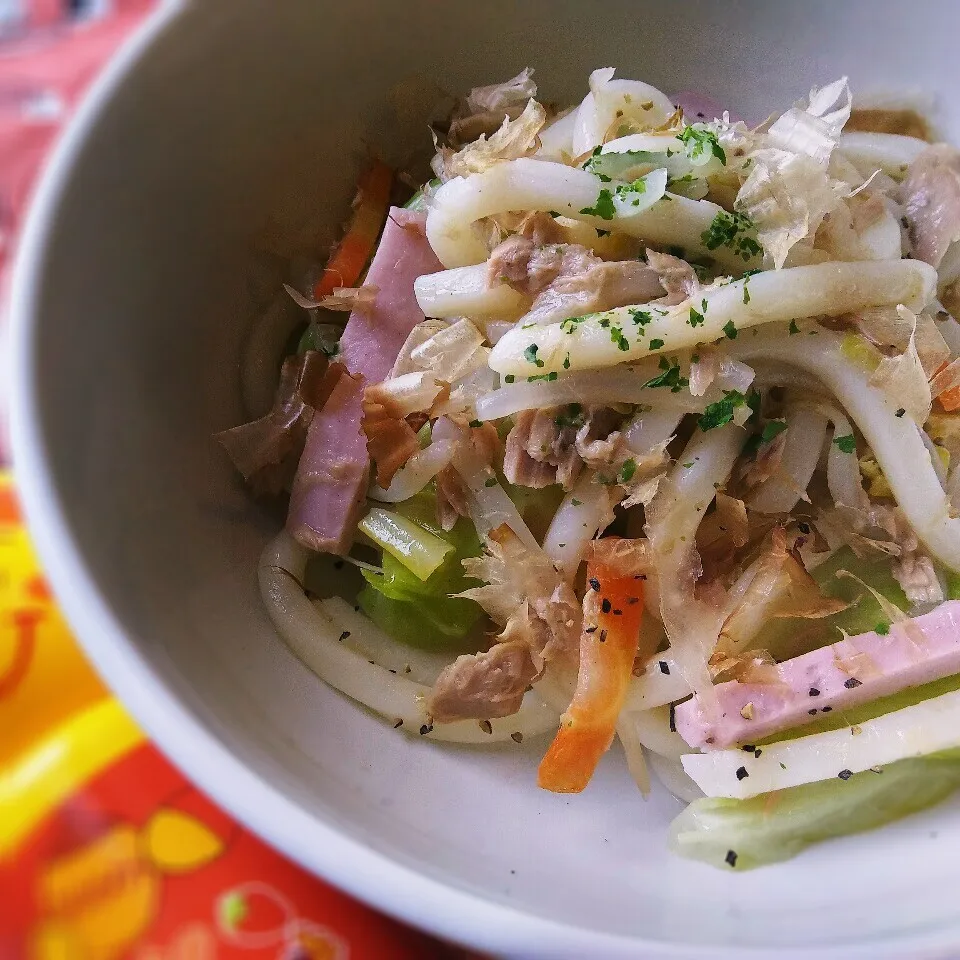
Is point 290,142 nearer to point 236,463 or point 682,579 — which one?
point 236,463

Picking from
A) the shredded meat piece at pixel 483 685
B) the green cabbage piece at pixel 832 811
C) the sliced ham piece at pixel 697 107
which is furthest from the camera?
the sliced ham piece at pixel 697 107

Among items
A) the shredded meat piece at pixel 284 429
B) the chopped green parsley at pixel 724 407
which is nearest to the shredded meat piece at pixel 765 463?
the chopped green parsley at pixel 724 407

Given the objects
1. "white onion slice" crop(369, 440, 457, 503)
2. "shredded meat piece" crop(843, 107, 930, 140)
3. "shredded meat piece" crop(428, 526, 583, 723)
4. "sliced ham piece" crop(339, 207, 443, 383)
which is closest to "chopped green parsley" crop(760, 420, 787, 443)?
"shredded meat piece" crop(428, 526, 583, 723)

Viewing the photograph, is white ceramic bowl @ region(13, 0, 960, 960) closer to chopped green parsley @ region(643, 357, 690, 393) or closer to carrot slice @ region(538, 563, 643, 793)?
carrot slice @ region(538, 563, 643, 793)

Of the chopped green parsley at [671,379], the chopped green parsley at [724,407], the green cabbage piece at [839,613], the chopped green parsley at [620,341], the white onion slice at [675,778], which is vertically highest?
the chopped green parsley at [620,341]

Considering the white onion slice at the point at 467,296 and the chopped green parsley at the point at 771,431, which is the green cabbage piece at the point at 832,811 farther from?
the white onion slice at the point at 467,296

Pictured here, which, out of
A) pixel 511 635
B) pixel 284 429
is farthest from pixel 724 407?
pixel 284 429

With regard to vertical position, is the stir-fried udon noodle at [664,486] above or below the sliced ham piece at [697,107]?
below
